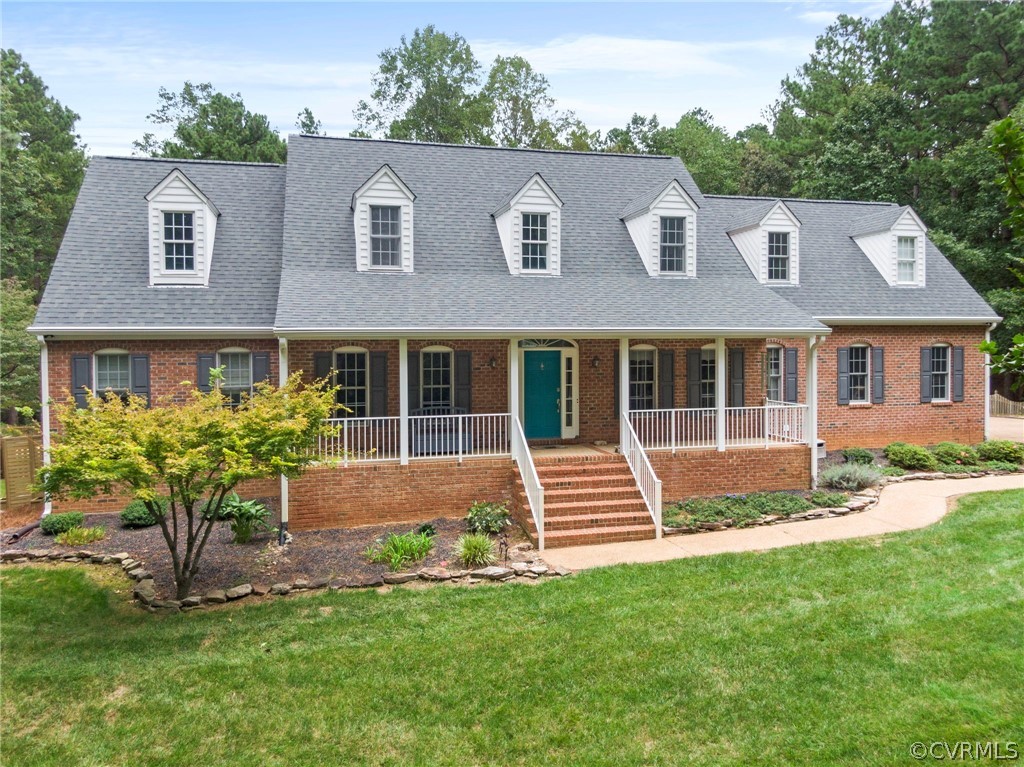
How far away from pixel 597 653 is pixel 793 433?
345 inches

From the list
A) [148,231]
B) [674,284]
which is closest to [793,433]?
[674,284]

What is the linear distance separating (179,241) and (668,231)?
1080 cm

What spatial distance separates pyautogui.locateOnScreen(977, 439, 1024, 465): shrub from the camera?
15.1 metres

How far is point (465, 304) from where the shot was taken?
12.2 metres

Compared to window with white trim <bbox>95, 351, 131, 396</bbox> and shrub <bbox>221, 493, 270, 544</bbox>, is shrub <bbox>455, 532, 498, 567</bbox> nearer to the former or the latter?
shrub <bbox>221, 493, 270, 544</bbox>

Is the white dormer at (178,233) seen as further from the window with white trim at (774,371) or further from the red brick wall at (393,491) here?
the window with white trim at (774,371)

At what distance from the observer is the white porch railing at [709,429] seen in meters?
12.6

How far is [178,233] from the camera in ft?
43.9

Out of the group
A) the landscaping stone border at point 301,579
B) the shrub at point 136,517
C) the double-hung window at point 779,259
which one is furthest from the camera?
the double-hung window at point 779,259

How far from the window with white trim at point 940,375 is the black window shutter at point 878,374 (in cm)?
176

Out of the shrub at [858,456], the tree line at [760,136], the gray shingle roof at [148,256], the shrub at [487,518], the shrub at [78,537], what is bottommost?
the shrub at [78,537]

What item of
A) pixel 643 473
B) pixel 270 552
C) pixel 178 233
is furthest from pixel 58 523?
pixel 643 473

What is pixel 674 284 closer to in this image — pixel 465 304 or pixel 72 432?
pixel 465 304

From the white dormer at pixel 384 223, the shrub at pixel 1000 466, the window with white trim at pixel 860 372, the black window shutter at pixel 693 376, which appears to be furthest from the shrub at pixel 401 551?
the shrub at pixel 1000 466
